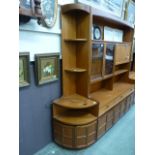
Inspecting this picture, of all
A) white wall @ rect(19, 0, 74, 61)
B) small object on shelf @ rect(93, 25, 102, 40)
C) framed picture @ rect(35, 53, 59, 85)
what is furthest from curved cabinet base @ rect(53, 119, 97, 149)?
small object on shelf @ rect(93, 25, 102, 40)

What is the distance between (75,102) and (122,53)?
5.32 ft

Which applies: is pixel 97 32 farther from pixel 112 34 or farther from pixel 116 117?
pixel 116 117

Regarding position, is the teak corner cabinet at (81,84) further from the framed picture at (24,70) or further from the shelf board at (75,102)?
the framed picture at (24,70)

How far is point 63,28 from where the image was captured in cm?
227

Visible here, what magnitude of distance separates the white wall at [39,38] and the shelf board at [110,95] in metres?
0.98

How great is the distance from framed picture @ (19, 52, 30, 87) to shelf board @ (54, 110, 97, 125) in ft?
2.32

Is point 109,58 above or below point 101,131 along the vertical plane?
above

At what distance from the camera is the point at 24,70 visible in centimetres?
184

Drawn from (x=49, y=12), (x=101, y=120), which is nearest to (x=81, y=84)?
(x=101, y=120)

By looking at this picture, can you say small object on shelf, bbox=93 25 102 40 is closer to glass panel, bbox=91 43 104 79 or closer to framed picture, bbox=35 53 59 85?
glass panel, bbox=91 43 104 79

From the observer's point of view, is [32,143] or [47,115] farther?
[47,115]
